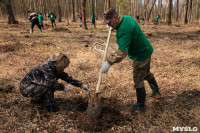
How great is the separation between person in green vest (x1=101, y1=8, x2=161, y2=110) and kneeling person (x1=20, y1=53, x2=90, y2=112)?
70 centimetres

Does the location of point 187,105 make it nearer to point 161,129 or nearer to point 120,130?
point 161,129

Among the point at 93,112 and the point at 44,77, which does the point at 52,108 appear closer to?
the point at 44,77

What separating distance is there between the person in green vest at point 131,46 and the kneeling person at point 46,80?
0.70m

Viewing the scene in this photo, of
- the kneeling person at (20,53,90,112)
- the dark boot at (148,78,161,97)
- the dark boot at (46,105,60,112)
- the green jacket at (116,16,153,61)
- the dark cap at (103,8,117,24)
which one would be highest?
the dark cap at (103,8,117,24)

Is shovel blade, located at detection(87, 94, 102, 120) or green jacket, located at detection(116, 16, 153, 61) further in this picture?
shovel blade, located at detection(87, 94, 102, 120)

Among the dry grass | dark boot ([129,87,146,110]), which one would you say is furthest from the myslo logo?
dark boot ([129,87,146,110])

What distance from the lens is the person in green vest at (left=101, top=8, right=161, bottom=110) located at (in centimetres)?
228

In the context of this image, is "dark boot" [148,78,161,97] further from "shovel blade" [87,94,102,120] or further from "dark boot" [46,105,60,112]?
"dark boot" [46,105,60,112]

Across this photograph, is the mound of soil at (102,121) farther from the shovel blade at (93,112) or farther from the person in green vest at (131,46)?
the person in green vest at (131,46)

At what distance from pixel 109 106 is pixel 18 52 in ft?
15.9

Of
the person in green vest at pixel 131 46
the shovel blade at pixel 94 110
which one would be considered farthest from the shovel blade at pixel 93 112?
the person in green vest at pixel 131 46

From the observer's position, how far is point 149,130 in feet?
7.80

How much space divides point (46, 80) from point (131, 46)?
58.8 inches

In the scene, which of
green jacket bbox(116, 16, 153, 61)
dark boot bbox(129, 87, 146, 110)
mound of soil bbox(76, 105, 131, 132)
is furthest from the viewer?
dark boot bbox(129, 87, 146, 110)
